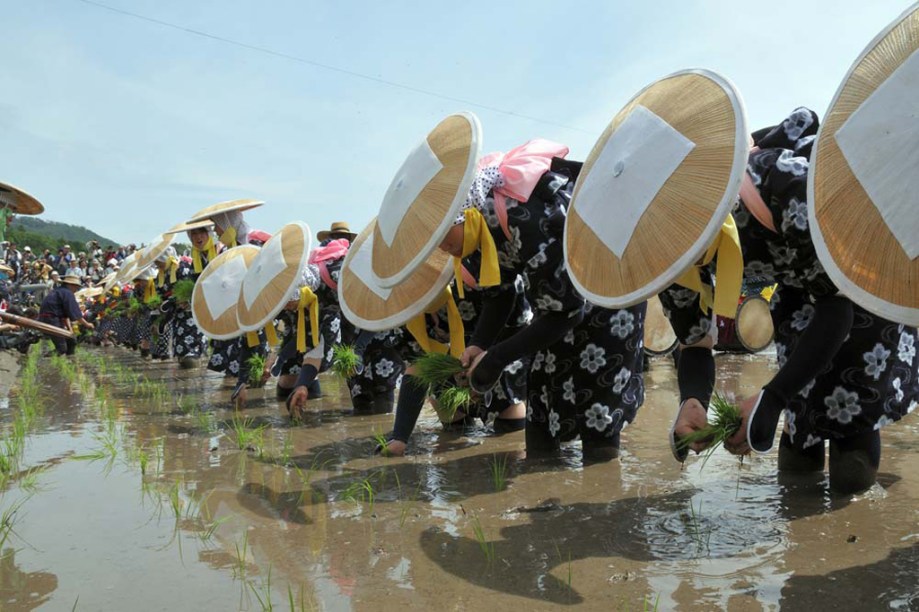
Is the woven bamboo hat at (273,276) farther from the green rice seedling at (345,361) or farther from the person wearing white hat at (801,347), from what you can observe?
the person wearing white hat at (801,347)

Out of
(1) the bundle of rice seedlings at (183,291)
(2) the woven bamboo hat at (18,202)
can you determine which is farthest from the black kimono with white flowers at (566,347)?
(2) the woven bamboo hat at (18,202)

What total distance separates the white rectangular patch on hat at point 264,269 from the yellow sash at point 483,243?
2213 millimetres

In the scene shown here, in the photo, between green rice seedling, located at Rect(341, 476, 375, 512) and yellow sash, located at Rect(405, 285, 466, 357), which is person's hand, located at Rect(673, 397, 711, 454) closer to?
green rice seedling, located at Rect(341, 476, 375, 512)

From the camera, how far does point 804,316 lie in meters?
2.78

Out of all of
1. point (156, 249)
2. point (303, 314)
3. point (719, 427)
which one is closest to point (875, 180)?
point (719, 427)

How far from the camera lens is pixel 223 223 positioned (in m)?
7.94

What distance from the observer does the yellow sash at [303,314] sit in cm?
498

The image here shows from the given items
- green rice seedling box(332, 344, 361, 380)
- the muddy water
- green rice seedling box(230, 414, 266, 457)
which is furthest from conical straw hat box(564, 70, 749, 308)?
green rice seedling box(332, 344, 361, 380)

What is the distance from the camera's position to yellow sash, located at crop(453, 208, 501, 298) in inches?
122

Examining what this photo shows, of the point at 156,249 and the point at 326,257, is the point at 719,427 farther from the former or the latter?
the point at 156,249

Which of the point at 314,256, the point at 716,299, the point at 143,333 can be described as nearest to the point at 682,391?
the point at 716,299

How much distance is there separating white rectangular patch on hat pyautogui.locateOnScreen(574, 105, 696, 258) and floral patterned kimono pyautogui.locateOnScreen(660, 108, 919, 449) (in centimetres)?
35

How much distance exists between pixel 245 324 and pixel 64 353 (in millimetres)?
10124

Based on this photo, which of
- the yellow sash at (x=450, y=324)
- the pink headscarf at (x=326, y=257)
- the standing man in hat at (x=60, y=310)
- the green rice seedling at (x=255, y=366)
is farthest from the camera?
the standing man in hat at (x=60, y=310)
